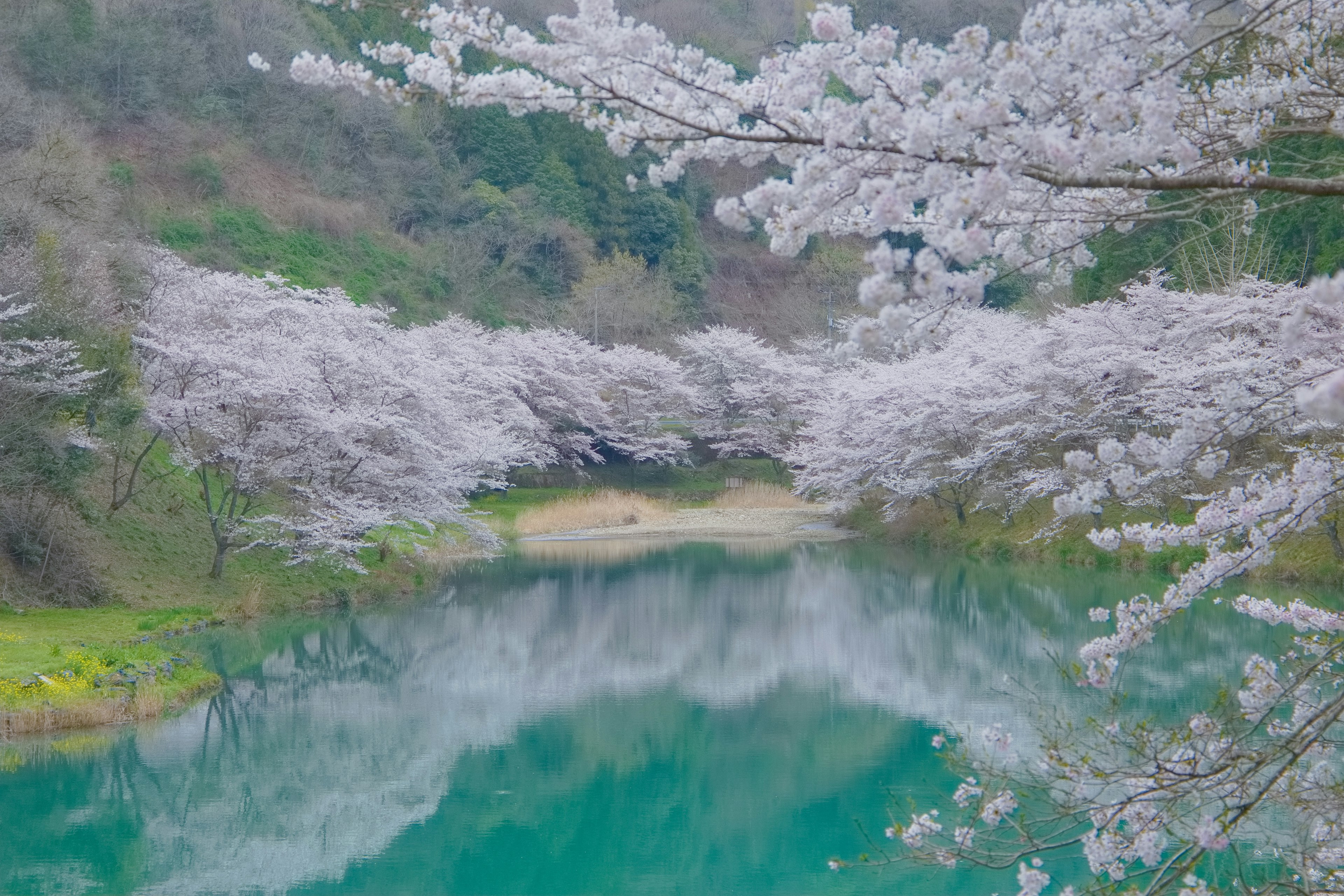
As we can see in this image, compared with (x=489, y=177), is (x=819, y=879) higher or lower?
lower

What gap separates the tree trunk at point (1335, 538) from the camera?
45.9ft

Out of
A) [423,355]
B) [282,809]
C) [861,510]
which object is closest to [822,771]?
[282,809]

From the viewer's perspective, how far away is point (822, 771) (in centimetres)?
943

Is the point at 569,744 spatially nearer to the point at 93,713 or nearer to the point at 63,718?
the point at 93,713

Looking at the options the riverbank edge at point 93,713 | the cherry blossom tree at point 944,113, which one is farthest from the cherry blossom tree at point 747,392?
the cherry blossom tree at point 944,113

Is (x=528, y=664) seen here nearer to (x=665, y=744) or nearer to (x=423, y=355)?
(x=665, y=744)

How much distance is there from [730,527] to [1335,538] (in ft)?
46.3

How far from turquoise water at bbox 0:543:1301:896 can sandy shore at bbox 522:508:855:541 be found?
25.4ft

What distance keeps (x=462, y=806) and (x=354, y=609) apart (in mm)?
7498

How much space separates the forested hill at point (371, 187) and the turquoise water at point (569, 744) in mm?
14873

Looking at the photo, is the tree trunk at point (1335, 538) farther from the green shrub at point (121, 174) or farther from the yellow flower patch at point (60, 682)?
the green shrub at point (121, 174)

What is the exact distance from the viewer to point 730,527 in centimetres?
2669

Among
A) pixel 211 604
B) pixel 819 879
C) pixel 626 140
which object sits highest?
pixel 626 140

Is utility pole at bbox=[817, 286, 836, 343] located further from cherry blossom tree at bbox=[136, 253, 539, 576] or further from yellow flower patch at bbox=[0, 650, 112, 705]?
yellow flower patch at bbox=[0, 650, 112, 705]
